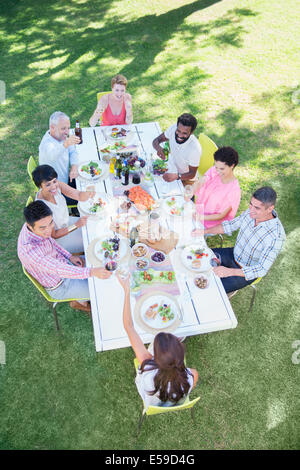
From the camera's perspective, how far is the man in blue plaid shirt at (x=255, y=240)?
3.51 metres

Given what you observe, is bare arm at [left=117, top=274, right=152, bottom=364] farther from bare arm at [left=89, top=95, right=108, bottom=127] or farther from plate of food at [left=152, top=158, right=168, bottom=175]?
bare arm at [left=89, top=95, right=108, bottom=127]

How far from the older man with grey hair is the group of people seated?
1cm

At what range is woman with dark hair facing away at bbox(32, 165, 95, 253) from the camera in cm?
374

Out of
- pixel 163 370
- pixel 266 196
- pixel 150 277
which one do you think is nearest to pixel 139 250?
pixel 150 277

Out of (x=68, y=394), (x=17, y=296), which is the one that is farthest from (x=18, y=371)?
(x=17, y=296)

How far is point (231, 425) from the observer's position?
372 cm

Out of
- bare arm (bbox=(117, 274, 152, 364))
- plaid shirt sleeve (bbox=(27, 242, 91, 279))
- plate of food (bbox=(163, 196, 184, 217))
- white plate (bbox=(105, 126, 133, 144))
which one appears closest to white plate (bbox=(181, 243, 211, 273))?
plate of food (bbox=(163, 196, 184, 217))

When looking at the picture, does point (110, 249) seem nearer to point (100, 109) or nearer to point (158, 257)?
point (158, 257)

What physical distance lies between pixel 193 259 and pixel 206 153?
2.09m

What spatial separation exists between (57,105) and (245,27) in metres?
6.62

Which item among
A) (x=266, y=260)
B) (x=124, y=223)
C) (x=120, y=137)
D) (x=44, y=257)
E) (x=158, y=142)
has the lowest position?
(x=266, y=260)

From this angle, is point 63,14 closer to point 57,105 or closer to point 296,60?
point 57,105

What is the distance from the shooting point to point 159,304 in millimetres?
3123

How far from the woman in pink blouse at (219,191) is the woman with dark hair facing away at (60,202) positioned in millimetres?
1481
